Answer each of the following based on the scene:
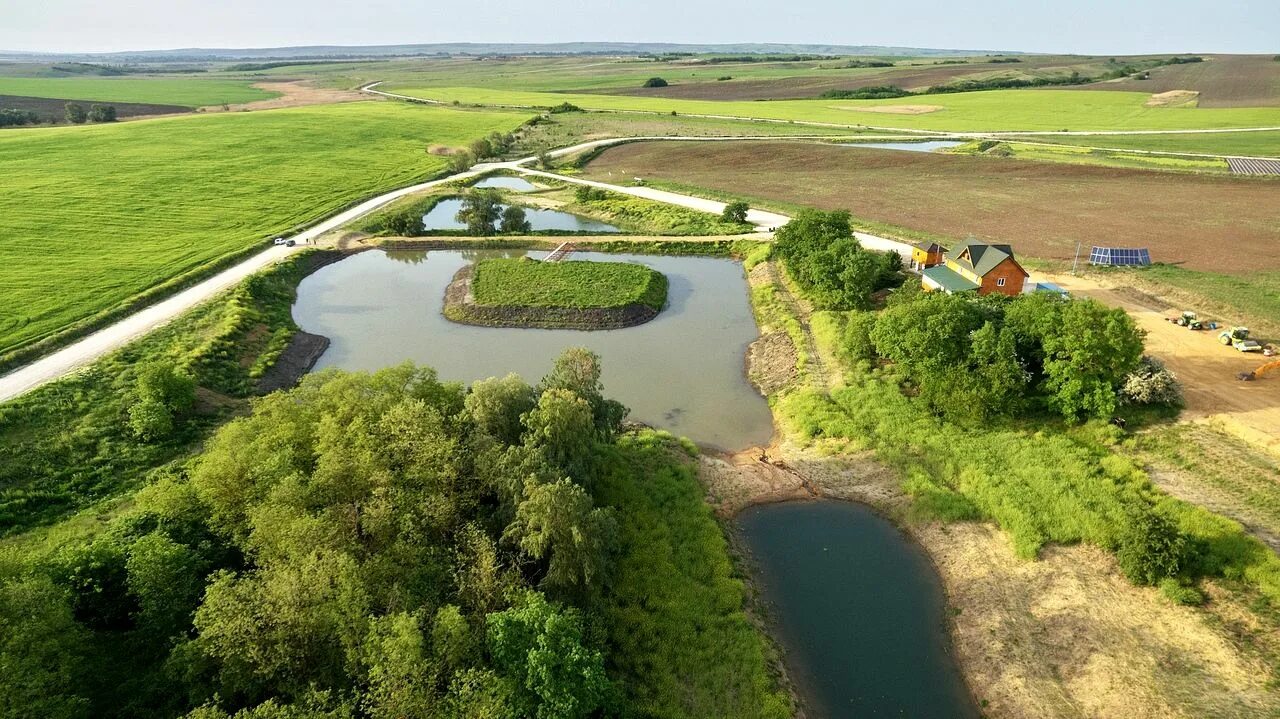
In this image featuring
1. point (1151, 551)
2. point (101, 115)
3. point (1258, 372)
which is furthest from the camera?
point (101, 115)

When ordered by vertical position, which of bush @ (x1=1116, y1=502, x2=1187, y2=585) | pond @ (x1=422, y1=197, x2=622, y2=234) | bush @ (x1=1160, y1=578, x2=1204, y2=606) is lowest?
bush @ (x1=1160, y1=578, x2=1204, y2=606)

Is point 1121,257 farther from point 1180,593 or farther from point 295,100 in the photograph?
point 295,100

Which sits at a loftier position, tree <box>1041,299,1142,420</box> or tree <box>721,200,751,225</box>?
tree <box>721,200,751,225</box>

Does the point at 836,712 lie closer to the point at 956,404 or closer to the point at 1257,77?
the point at 956,404

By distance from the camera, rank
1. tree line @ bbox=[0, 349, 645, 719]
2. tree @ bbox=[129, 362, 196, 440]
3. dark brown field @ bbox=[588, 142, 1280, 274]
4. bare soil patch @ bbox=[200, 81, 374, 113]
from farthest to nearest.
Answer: bare soil patch @ bbox=[200, 81, 374, 113]
dark brown field @ bbox=[588, 142, 1280, 274]
tree @ bbox=[129, 362, 196, 440]
tree line @ bbox=[0, 349, 645, 719]

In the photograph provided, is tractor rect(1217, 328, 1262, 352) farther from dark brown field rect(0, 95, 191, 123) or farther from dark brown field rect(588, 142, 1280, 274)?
dark brown field rect(0, 95, 191, 123)

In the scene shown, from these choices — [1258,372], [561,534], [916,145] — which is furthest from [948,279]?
[916,145]

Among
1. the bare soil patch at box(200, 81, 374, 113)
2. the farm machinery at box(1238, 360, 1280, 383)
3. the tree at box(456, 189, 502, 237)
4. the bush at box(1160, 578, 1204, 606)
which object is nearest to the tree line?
the bush at box(1160, 578, 1204, 606)
